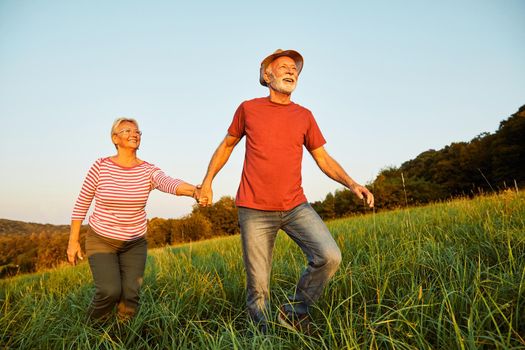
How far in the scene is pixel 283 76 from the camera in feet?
11.1

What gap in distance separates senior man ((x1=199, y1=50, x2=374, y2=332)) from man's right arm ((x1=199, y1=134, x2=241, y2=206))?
0.52 ft

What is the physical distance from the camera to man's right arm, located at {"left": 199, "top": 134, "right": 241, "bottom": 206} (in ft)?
11.9

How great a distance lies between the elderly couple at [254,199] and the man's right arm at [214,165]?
0.03ft

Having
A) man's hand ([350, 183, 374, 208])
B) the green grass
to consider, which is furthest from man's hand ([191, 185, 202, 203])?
man's hand ([350, 183, 374, 208])

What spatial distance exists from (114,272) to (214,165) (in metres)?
1.49

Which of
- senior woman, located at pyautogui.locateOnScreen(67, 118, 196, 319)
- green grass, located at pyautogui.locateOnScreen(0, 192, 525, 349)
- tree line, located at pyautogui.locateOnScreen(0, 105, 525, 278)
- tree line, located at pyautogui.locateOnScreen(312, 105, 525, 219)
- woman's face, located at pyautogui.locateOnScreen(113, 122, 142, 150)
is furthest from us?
tree line, located at pyautogui.locateOnScreen(312, 105, 525, 219)

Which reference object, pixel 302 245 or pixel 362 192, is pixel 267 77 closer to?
pixel 362 192

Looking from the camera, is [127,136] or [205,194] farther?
[127,136]

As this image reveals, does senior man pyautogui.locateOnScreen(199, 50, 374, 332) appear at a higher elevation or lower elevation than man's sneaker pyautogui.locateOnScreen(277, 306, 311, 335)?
higher

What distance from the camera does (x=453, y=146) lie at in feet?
135

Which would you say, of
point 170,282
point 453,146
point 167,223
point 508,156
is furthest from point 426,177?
point 170,282

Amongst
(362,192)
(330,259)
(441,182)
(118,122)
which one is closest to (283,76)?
(362,192)

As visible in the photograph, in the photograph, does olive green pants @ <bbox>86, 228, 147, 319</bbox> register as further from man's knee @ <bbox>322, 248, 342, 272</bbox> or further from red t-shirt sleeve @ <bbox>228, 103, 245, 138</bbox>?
man's knee @ <bbox>322, 248, 342, 272</bbox>

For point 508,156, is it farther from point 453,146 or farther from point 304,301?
point 304,301
